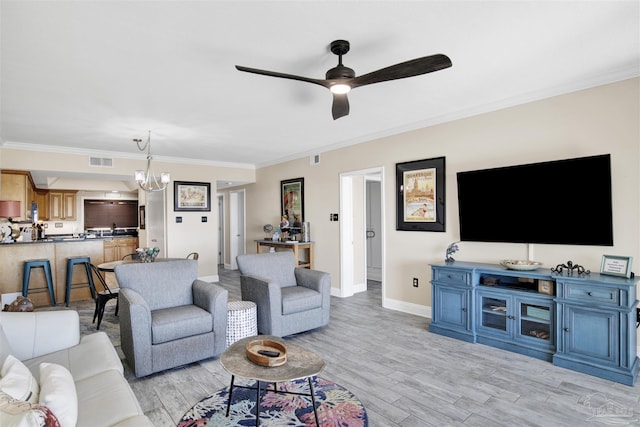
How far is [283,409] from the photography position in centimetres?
238

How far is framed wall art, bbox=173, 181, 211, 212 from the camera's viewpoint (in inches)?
271

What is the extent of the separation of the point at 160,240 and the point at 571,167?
691 centimetres

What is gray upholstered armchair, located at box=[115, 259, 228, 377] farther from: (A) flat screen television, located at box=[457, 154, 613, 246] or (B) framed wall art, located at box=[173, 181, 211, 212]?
(B) framed wall art, located at box=[173, 181, 211, 212]

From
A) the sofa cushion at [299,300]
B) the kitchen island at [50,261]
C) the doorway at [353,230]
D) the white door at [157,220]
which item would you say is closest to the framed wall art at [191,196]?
the white door at [157,220]

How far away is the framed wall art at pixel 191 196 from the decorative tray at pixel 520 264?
18.9 ft

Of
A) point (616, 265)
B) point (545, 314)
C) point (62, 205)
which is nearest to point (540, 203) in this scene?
point (616, 265)

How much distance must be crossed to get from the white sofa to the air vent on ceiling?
429 cm

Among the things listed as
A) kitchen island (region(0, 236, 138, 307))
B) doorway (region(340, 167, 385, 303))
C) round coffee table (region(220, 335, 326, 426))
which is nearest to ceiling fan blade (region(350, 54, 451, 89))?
round coffee table (region(220, 335, 326, 426))

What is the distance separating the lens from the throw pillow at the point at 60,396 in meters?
1.44

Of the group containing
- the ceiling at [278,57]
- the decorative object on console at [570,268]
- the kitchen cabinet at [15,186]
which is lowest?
the decorative object on console at [570,268]

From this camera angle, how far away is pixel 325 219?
6.04 metres

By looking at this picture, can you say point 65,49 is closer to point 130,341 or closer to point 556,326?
point 130,341

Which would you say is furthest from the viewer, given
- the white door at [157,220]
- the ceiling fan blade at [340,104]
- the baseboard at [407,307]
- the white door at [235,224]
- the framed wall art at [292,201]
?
the white door at [235,224]

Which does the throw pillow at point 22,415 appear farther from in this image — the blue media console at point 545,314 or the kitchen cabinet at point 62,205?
the kitchen cabinet at point 62,205
